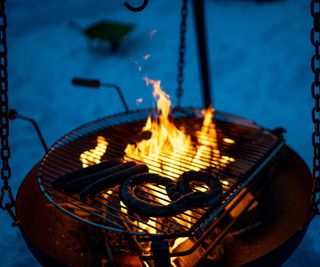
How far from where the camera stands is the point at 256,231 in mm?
2262

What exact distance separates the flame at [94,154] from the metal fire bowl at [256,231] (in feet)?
1.31

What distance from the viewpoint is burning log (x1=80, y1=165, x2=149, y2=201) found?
1807mm

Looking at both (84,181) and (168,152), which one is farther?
(168,152)

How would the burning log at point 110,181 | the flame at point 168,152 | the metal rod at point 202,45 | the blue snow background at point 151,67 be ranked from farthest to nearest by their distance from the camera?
the blue snow background at point 151,67
the metal rod at point 202,45
the flame at point 168,152
the burning log at point 110,181

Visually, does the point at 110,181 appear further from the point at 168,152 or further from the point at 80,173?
the point at 168,152

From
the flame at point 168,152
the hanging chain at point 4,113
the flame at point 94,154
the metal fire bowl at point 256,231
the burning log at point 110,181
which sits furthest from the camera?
the flame at point 94,154

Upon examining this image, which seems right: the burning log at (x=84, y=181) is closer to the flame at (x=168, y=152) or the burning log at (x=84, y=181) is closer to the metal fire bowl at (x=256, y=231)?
the flame at (x=168, y=152)

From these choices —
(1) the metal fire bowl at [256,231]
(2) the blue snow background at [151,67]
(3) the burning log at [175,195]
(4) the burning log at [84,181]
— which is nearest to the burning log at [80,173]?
(4) the burning log at [84,181]

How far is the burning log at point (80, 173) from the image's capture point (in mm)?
1869

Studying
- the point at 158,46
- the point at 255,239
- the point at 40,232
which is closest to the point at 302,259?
the point at 255,239

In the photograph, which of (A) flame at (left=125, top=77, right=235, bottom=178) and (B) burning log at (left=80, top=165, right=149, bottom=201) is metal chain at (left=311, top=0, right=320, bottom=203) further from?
(B) burning log at (left=80, top=165, right=149, bottom=201)

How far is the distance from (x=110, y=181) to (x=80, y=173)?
0.19 meters

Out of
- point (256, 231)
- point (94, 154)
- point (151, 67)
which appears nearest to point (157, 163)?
point (94, 154)

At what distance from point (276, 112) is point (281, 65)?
1155 millimetres
